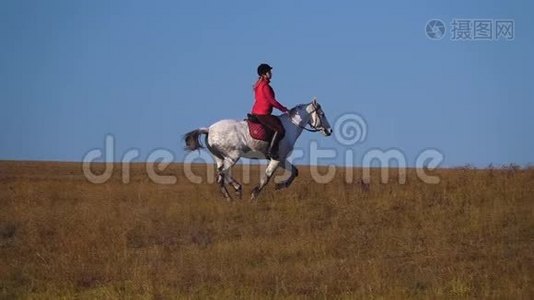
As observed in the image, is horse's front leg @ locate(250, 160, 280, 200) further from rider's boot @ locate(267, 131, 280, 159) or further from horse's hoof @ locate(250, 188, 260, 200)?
rider's boot @ locate(267, 131, 280, 159)

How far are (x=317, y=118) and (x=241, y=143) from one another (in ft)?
6.61

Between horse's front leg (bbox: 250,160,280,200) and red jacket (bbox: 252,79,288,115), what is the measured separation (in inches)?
43.9

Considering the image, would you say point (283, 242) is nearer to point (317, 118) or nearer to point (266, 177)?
point (266, 177)

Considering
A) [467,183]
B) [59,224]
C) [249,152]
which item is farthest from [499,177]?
[59,224]

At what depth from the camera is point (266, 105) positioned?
17062mm

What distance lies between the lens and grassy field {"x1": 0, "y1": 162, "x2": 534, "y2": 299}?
9.14m

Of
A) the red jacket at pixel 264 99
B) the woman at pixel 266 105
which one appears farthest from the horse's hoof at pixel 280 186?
the red jacket at pixel 264 99

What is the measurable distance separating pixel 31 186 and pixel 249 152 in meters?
5.46

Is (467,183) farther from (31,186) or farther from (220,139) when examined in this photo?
(31,186)

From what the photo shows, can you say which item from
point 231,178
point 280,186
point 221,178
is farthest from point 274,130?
point 221,178

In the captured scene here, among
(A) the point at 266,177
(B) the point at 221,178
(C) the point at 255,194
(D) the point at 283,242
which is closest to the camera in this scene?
(D) the point at 283,242

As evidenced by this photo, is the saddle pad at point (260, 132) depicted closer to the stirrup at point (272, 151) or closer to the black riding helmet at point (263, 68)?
the stirrup at point (272, 151)

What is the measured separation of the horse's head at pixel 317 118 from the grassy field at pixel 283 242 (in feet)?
6.32

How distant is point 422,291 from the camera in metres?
8.84
